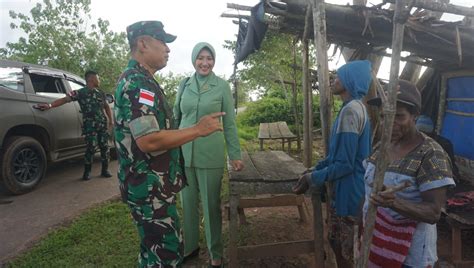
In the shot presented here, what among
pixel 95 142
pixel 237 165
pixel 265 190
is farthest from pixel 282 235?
pixel 95 142

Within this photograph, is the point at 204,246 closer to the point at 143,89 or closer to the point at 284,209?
the point at 284,209

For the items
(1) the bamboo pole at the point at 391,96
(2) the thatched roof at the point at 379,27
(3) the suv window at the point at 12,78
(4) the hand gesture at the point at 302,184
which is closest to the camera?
(1) the bamboo pole at the point at 391,96

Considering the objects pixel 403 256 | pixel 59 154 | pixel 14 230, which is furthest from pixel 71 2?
pixel 403 256

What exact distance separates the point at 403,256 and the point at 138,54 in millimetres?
1847

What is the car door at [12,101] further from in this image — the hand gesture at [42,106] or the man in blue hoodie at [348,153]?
the man in blue hoodie at [348,153]

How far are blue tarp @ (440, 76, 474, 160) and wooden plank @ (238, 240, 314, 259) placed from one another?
366cm

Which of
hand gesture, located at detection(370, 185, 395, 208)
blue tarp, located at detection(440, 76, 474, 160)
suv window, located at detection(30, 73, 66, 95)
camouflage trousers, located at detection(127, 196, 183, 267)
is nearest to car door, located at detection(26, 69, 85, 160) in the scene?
suv window, located at detection(30, 73, 66, 95)

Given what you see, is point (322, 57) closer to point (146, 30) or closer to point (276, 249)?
point (146, 30)

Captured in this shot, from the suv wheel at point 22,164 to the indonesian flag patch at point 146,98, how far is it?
3759mm

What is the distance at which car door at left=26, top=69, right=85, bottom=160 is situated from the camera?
16.5ft

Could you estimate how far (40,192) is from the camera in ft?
16.4

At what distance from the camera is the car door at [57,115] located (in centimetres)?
504

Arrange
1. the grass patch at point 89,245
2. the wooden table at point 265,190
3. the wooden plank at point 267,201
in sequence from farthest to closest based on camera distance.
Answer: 1. the wooden plank at point 267,201
2. the grass patch at point 89,245
3. the wooden table at point 265,190

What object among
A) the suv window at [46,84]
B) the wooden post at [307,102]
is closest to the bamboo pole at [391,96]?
the wooden post at [307,102]
